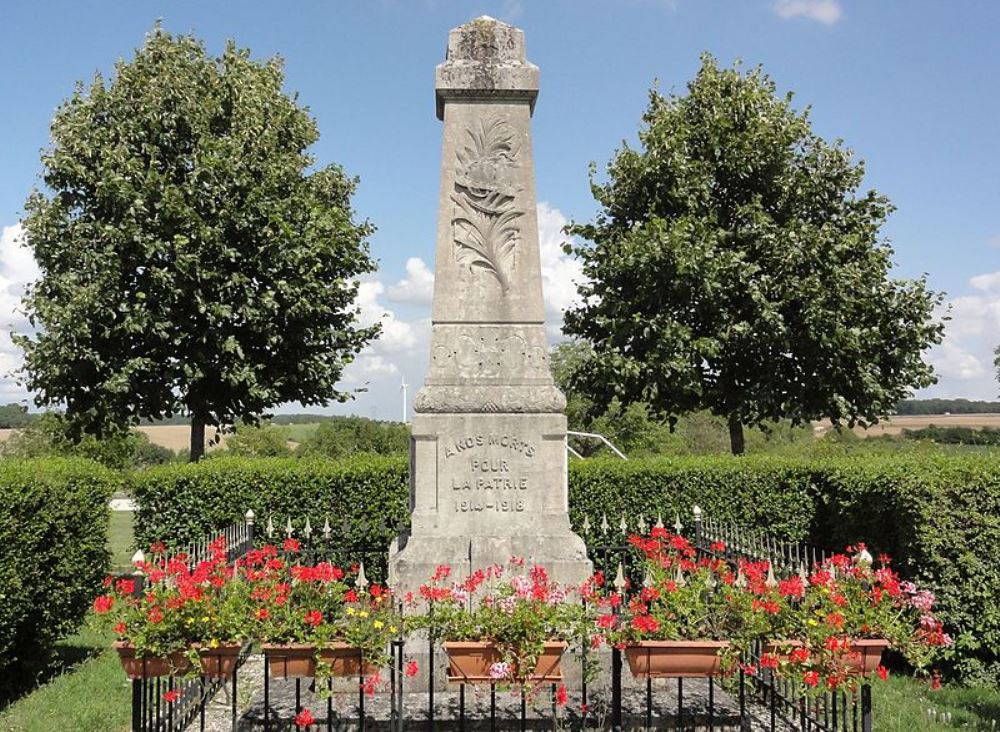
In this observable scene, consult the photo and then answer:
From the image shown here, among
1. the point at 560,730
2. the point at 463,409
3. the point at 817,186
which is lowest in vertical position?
the point at 560,730

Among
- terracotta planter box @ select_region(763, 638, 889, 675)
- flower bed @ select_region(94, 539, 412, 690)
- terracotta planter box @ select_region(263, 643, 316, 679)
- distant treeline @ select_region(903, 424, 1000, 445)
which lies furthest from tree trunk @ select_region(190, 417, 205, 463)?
distant treeline @ select_region(903, 424, 1000, 445)

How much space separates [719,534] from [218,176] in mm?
11222

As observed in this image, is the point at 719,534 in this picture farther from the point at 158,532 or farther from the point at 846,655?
the point at 158,532

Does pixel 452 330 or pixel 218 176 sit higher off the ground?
pixel 218 176

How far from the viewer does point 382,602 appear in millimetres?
4930

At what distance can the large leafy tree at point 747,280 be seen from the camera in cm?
1570

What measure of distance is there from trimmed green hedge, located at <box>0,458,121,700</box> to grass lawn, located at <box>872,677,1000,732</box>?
8235 mm

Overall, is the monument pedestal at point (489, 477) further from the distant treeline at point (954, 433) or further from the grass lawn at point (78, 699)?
the distant treeline at point (954, 433)

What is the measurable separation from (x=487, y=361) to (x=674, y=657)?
329 centimetres

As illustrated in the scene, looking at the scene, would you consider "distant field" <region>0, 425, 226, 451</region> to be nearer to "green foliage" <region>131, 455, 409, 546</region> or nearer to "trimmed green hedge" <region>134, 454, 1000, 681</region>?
"green foliage" <region>131, 455, 409, 546</region>

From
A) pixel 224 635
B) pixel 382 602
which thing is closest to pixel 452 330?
pixel 382 602

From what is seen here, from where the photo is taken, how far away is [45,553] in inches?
330

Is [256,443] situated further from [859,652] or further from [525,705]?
[859,652]

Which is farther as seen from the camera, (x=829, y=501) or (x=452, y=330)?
(x=829, y=501)
